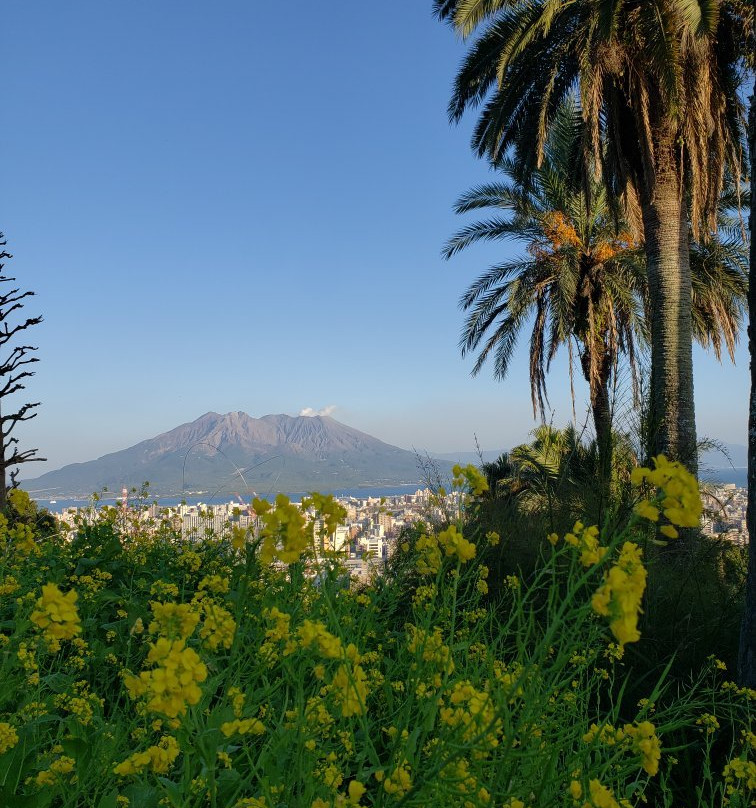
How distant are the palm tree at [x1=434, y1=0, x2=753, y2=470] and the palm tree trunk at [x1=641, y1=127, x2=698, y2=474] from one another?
0.05ft

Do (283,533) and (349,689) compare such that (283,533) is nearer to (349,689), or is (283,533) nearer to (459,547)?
(349,689)

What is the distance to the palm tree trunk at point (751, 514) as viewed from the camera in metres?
3.01

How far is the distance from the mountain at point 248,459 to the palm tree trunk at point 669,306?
3.26m

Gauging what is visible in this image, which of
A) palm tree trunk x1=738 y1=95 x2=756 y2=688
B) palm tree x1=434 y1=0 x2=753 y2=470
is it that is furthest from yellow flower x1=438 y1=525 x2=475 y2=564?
palm tree x1=434 y1=0 x2=753 y2=470

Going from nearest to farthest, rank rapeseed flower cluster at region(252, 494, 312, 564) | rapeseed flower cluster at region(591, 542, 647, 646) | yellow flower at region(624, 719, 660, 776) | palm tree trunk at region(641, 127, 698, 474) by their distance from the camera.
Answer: rapeseed flower cluster at region(591, 542, 647, 646) < rapeseed flower cluster at region(252, 494, 312, 564) < yellow flower at region(624, 719, 660, 776) < palm tree trunk at region(641, 127, 698, 474)

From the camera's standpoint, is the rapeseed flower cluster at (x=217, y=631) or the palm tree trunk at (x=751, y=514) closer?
the rapeseed flower cluster at (x=217, y=631)

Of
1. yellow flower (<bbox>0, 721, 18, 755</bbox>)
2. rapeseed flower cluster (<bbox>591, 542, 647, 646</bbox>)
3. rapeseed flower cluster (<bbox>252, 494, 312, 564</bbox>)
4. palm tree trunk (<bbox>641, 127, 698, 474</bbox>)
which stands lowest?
yellow flower (<bbox>0, 721, 18, 755</bbox>)

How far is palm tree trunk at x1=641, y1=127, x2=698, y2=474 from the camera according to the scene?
7.75m

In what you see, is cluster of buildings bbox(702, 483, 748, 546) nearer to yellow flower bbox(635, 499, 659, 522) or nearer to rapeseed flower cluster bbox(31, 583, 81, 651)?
yellow flower bbox(635, 499, 659, 522)

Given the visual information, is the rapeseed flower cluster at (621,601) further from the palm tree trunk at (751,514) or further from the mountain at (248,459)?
the mountain at (248,459)

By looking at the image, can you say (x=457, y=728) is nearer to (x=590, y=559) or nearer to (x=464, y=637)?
(x=590, y=559)

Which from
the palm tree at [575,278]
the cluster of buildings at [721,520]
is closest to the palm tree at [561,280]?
the palm tree at [575,278]

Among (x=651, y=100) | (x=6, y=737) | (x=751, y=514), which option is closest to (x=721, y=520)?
(x=751, y=514)

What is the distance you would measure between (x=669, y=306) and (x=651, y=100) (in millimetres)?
3379
